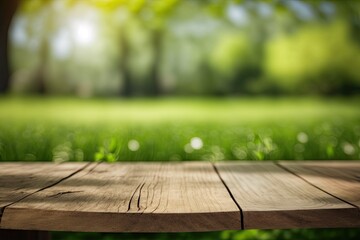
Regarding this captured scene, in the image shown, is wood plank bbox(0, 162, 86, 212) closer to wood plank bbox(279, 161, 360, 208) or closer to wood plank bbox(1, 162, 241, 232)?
wood plank bbox(1, 162, 241, 232)

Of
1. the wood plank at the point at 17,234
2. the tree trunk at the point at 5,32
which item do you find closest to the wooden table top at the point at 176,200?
the wood plank at the point at 17,234

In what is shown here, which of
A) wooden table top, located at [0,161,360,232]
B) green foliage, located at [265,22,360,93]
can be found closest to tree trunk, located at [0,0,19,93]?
wooden table top, located at [0,161,360,232]

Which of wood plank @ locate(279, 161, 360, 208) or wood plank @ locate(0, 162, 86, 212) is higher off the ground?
wood plank @ locate(0, 162, 86, 212)

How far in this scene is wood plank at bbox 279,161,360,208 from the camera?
1334mm

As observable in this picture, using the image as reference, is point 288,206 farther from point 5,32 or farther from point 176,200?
point 5,32

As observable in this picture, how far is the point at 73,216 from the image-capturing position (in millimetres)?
1112

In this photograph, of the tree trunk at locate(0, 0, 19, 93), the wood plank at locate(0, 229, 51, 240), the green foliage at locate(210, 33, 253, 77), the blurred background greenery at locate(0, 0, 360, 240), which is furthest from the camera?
the green foliage at locate(210, 33, 253, 77)

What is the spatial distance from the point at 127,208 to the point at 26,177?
2.09 ft

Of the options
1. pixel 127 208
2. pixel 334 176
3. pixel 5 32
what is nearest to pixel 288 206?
pixel 127 208

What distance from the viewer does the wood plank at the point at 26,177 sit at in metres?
1.31

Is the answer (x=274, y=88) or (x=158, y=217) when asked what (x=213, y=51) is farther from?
(x=158, y=217)

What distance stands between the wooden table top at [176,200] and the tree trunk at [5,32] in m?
9.38

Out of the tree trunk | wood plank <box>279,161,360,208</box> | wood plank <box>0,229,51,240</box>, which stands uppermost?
the tree trunk

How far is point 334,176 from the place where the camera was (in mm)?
1667
